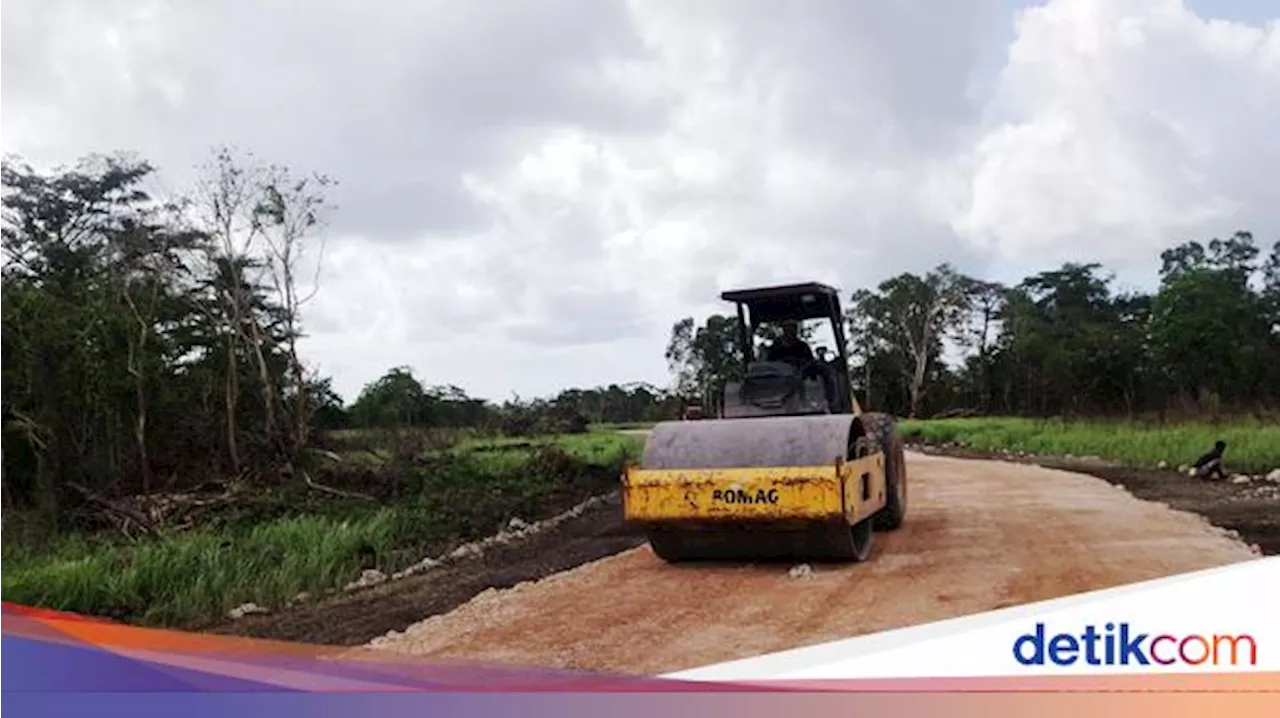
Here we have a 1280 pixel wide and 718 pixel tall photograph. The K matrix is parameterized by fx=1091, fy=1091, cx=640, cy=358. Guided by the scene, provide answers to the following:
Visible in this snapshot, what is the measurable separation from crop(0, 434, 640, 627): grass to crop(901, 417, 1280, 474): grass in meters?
2.92

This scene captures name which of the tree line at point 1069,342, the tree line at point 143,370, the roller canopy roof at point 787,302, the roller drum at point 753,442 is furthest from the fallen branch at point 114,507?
the tree line at point 1069,342

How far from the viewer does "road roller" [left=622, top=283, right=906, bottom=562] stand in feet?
19.9

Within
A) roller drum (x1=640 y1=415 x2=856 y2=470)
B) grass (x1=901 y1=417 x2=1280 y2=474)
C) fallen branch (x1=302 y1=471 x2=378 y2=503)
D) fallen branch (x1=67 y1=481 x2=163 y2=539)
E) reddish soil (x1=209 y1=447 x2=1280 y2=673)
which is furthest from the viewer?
fallen branch (x1=302 y1=471 x2=378 y2=503)

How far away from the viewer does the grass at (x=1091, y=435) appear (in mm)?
3861

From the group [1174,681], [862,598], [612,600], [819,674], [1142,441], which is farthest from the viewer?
[612,600]

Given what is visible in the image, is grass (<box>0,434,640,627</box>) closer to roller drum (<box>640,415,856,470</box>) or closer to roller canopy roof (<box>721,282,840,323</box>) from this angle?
roller drum (<box>640,415,856,470</box>)

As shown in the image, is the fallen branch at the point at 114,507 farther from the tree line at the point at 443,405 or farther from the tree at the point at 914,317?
the tree at the point at 914,317

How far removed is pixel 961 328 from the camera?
3.50 meters

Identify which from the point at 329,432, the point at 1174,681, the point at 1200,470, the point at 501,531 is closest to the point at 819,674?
the point at 1174,681

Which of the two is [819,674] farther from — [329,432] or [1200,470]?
[1200,470]

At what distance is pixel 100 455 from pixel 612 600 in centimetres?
580

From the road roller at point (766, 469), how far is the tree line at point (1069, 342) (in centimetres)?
163

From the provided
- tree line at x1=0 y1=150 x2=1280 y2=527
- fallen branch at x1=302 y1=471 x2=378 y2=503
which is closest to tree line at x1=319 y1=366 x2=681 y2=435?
tree line at x1=0 y1=150 x2=1280 y2=527

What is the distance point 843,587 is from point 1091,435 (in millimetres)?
1396
